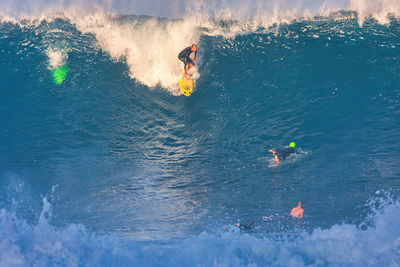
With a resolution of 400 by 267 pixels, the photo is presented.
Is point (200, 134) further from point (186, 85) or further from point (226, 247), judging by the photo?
point (226, 247)

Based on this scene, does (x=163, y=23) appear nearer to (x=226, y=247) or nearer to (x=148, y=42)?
(x=148, y=42)

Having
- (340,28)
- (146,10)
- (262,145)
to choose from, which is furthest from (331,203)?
(146,10)

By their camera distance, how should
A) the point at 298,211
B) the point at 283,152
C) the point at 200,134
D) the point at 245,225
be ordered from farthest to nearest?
the point at 200,134 → the point at 245,225 → the point at 298,211 → the point at 283,152

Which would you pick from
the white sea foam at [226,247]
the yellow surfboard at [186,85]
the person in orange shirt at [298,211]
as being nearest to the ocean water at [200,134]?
the white sea foam at [226,247]

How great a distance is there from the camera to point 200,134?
945cm

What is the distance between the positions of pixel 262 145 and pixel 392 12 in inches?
194

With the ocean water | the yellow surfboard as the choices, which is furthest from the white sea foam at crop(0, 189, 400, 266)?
the yellow surfboard

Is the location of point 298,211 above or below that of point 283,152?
below

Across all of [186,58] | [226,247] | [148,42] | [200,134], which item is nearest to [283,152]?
[200,134]

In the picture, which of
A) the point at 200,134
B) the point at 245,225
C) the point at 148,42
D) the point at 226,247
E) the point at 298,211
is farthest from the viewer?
the point at 148,42

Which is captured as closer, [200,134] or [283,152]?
[283,152]

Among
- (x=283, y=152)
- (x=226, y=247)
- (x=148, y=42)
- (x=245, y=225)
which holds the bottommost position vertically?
(x=226, y=247)

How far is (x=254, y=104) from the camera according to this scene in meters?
9.53

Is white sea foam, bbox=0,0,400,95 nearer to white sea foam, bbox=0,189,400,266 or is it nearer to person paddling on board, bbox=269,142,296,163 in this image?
person paddling on board, bbox=269,142,296,163
